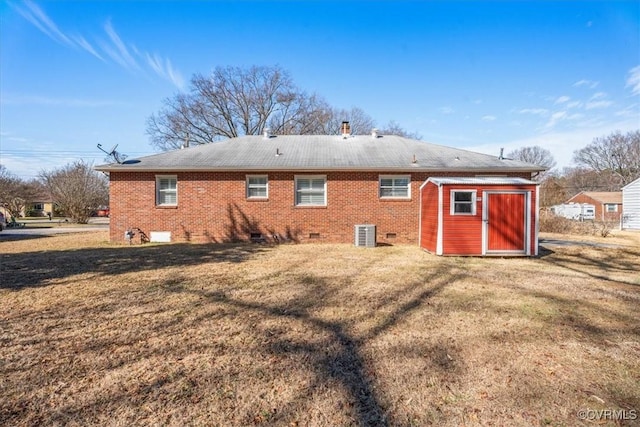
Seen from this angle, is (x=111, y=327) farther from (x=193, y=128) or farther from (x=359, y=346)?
(x=193, y=128)

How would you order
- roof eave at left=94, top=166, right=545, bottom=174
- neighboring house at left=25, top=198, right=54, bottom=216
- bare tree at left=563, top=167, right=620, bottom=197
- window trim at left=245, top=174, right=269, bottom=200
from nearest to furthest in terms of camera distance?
roof eave at left=94, top=166, right=545, bottom=174, window trim at left=245, top=174, right=269, bottom=200, neighboring house at left=25, top=198, right=54, bottom=216, bare tree at left=563, top=167, right=620, bottom=197

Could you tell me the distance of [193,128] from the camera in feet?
102

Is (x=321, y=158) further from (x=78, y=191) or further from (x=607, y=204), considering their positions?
(x=607, y=204)

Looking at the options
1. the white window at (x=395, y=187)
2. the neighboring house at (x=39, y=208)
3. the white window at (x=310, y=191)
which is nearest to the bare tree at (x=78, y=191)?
the neighboring house at (x=39, y=208)

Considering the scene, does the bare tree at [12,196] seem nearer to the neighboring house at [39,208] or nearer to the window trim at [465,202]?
the neighboring house at [39,208]

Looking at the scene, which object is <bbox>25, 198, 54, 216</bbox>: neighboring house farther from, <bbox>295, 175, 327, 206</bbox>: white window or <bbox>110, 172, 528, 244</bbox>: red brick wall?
<bbox>295, 175, 327, 206</bbox>: white window

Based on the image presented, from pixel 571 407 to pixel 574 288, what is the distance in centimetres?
456

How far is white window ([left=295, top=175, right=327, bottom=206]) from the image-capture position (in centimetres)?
1286

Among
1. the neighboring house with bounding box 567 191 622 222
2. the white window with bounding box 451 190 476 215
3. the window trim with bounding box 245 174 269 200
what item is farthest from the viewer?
the neighboring house with bounding box 567 191 622 222

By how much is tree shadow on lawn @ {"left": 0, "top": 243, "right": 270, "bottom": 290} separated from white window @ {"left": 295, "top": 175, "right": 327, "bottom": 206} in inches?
100

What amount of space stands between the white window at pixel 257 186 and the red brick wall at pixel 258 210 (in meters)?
0.21

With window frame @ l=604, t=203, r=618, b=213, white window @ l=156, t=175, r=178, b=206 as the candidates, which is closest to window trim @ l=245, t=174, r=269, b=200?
white window @ l=156, t=175, r=178, b=206

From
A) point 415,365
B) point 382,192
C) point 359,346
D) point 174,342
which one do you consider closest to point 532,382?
point 415,365

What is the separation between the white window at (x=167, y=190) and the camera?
12805mm
